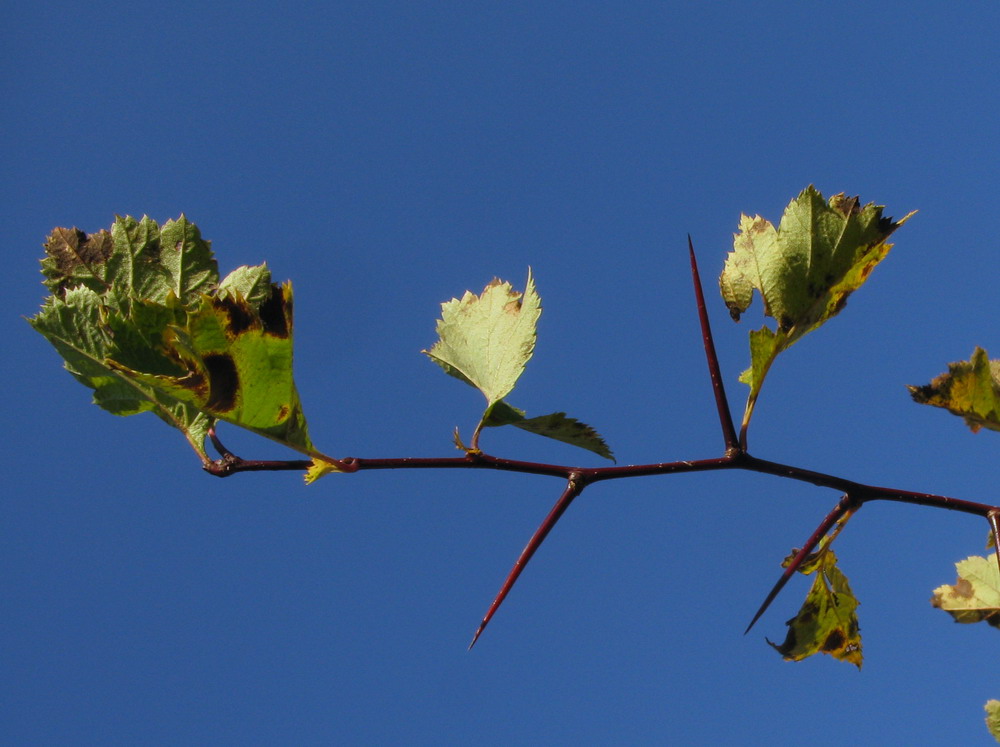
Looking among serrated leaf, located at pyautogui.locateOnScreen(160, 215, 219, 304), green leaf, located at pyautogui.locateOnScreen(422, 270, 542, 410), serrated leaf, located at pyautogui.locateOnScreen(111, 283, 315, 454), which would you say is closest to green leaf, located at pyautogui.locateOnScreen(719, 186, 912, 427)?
green leaf, located at pyautogui.locateOnScreen(422, 270, 542, 410)

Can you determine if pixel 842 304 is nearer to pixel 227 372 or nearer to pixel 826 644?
pixel 826 644

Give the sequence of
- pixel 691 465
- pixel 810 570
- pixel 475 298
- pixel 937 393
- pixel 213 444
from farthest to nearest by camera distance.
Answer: pixel 810 570 → pixel 475 298 → pixel 213 444 → pixel 937 393 → pixel 691 465

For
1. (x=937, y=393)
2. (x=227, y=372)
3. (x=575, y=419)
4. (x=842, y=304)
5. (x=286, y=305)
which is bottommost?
(x=227, y=372)

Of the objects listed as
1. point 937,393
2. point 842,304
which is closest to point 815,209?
point 842,304

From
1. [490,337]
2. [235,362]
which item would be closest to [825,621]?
[490,337]

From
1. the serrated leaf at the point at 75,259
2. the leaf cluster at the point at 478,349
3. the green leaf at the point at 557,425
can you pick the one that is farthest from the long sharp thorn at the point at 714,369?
the serrated leaf at the point at 75,259

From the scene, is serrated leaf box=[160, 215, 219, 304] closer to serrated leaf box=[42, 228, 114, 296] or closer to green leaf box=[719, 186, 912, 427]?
serrated leaf box=[42, 228, 114, 296]
